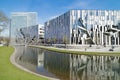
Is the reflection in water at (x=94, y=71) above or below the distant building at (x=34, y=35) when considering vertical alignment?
below

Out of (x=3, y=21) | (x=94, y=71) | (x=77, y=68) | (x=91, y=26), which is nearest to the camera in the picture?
(x=94, y=71)

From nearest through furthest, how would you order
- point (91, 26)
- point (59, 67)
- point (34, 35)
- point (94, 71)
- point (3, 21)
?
point (94, 71) < point (59, 67) < point (3, 21) < point (91, 26) < point (34, 35)

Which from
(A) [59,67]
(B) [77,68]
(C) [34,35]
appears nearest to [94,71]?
(B) [77,68]

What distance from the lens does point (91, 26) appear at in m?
103

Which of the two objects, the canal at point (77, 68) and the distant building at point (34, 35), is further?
the distant building at point (34, 35)

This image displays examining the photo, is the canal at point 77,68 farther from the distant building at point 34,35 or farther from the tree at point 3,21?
the distant building at point 34,35

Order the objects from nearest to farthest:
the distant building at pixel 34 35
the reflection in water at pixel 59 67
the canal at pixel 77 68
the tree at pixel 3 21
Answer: the canal at pixel 77 68 < the reflection in water at pixel 59 67 < the tree at pixel 3 21 < the distant building at pixel 34 35

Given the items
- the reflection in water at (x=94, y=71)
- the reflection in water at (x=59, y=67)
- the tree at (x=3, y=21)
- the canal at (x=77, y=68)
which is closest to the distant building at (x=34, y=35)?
the tree at (x=3, y=21)

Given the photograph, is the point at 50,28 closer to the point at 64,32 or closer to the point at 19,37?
the point at 64,32

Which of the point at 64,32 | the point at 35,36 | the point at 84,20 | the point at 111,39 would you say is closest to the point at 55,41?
the point at 64,32

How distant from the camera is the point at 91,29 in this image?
101250mm

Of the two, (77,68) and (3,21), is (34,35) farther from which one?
(77,68)

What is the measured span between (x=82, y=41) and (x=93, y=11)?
1602 centimetres

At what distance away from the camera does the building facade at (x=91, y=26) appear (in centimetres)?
9431
